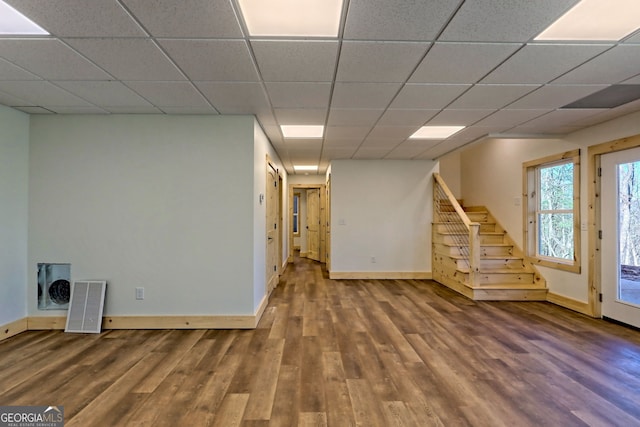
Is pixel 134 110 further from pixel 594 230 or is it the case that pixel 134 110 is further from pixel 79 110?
pixel 594 230

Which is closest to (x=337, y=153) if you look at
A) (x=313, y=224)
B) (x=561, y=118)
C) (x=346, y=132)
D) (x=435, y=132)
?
(x=346, y=132)

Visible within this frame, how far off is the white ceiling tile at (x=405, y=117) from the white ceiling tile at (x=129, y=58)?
215cm

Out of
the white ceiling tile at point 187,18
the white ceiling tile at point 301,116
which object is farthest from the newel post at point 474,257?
the white ceiling tile at point 187,18

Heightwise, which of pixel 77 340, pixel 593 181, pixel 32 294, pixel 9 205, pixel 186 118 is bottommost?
pixel 77 340

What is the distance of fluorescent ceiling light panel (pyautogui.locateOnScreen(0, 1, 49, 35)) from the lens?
179 centimetres

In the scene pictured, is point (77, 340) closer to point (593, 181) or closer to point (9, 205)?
point (9, 205)

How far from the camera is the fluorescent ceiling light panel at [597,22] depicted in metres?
1.75

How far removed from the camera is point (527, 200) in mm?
5109

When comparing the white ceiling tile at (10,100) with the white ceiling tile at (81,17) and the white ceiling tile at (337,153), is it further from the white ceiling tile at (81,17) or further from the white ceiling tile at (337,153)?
the white ceiling tile at (337,153)

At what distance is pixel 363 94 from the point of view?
292 centimetres

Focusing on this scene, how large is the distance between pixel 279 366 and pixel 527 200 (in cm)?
476

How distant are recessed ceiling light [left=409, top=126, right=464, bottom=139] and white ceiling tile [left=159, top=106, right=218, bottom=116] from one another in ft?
8.67

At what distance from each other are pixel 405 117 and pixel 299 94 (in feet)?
4.52

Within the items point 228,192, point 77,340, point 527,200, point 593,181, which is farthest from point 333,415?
A: point 527,200
